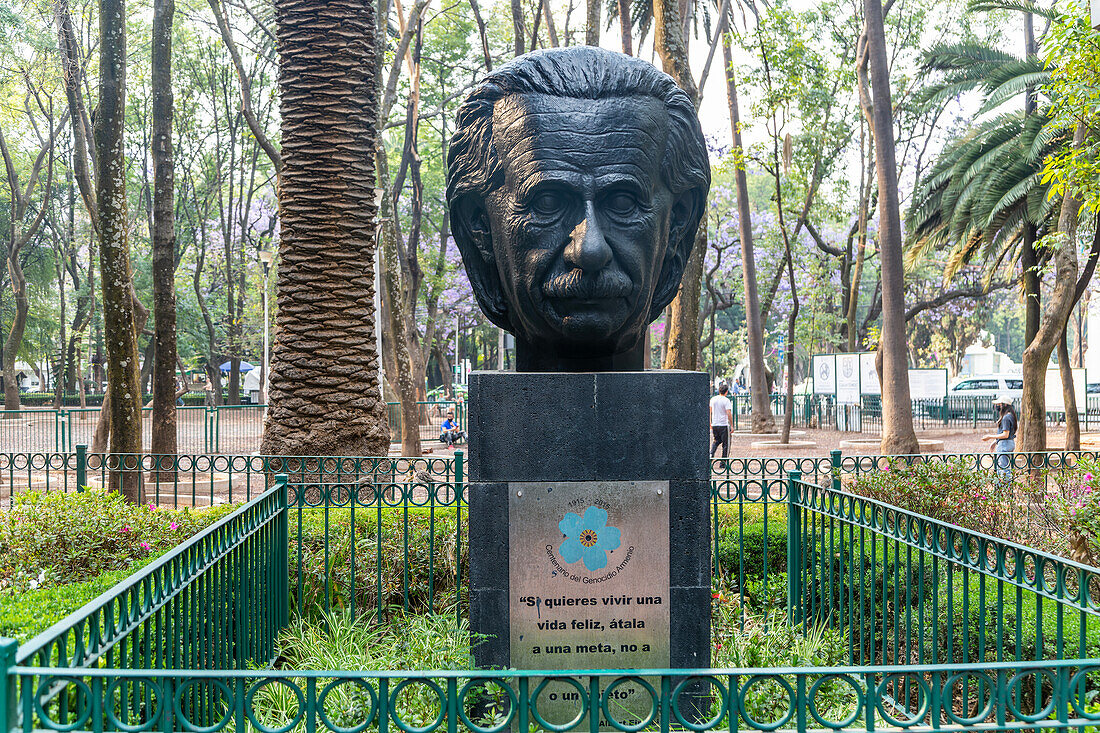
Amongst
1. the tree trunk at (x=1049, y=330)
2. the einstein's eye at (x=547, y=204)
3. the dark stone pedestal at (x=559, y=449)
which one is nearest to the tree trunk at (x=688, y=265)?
the tree trunk at (x=1049, y=330)

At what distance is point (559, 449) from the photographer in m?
4.12

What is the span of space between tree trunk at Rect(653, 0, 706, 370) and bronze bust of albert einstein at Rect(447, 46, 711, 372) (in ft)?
22.5

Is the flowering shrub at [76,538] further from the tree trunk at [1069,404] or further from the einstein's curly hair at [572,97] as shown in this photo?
the tree trunk at [1069,404]

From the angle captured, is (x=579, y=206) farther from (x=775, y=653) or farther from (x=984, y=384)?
(x=984, y=384)

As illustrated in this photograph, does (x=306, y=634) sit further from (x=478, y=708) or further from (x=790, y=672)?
(x=790, y=672)

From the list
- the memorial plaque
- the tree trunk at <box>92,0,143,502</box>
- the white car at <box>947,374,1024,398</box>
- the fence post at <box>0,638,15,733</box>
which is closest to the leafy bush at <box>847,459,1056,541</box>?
the memorial plaque

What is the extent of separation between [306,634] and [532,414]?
89.6 inches

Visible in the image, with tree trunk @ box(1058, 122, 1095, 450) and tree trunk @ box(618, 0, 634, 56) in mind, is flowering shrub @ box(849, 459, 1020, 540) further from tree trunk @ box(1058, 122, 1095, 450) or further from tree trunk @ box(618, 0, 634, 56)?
tree trunk @ box(618, 0, 634, 56)

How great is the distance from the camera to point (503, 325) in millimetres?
4562

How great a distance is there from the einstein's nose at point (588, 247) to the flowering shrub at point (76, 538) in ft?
13.4

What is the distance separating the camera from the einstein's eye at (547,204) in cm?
400

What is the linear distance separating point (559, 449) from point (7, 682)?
2352mm

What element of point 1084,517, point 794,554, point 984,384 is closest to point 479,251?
point 794,554

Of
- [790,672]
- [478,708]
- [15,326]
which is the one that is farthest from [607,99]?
[15,326]
